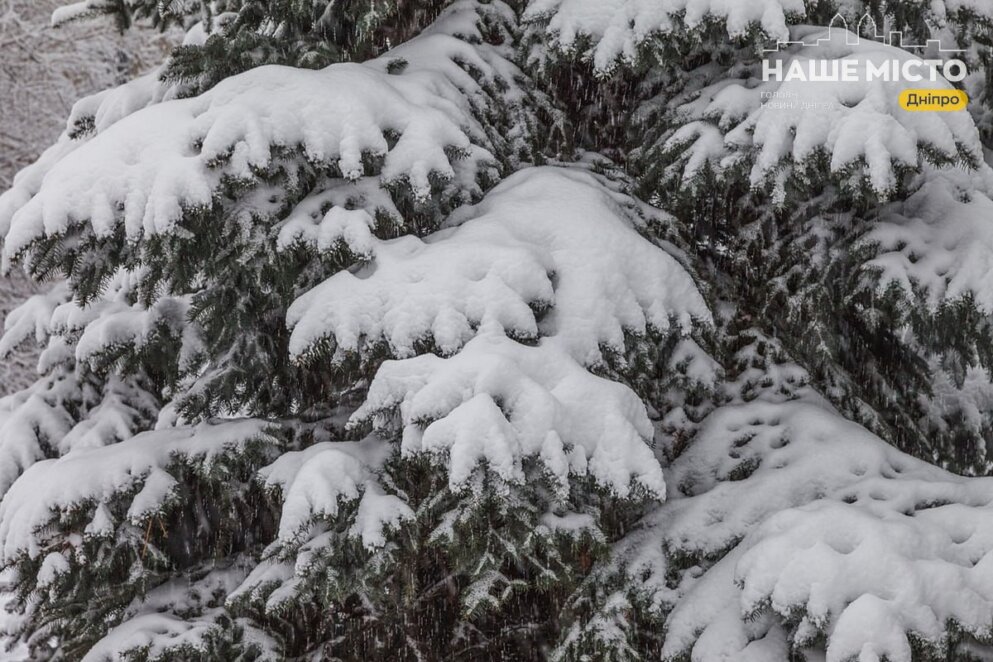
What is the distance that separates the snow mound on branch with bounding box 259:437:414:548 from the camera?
3.17 m

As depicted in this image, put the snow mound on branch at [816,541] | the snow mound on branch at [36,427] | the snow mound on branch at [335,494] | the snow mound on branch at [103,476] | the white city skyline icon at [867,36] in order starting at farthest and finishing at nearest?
the snow mound on branch at [36,427] → the white city skyline icon at [867,36] → the snow mound on branch at [103,476] → the snow mound on branch at [335,494] → the snow mound on branch at [816,541]

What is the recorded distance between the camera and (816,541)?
299 centimetres

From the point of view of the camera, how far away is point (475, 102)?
4.16m

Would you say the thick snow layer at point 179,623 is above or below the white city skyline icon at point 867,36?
below

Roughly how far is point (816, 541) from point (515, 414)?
1.04m

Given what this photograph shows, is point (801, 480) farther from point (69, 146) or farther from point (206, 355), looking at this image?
point (69, 146)

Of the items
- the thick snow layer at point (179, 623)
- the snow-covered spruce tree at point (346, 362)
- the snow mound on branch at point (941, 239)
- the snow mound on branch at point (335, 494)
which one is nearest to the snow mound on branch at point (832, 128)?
the snow mound on branch at point (941, 239)

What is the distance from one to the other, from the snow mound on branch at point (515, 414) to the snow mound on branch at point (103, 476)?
1025 mm

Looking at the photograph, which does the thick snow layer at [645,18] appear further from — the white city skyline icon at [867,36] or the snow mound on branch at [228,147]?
the snow mound on branch at [228,147]

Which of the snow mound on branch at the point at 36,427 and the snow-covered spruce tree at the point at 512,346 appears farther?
the snow mound on branch at the point at 36,427

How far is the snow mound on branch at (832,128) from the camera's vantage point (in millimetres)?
3234

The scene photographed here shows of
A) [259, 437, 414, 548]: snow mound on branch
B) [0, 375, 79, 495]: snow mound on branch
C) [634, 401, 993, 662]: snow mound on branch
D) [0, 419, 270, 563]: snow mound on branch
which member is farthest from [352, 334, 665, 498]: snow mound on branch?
[0, 375, 79, 495]: snow mound on branch

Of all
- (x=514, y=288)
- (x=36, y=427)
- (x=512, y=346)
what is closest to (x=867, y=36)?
(x=514, y=288)

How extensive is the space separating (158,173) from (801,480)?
2.57 meters
